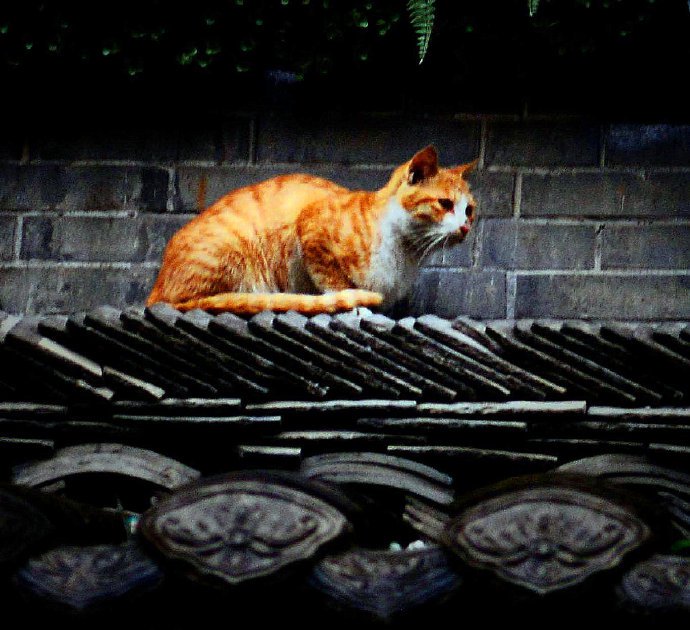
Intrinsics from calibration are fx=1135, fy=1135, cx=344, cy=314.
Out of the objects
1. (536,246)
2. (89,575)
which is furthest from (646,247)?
(89,575)

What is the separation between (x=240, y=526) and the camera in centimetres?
168

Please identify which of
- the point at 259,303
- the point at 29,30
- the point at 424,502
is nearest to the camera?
the point at 424,502

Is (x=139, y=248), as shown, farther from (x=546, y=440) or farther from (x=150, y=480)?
(x=546, y=440)

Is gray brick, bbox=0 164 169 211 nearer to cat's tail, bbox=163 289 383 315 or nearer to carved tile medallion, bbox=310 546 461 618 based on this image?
cat's tail, bbox=163 289 383 315

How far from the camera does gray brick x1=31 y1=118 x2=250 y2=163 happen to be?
337 cm

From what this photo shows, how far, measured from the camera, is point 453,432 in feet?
7.98

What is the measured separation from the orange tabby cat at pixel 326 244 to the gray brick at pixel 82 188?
505 mm

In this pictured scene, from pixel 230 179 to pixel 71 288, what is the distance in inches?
22.2

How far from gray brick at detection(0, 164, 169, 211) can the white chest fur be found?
0.84 m

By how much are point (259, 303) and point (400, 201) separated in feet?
1.46

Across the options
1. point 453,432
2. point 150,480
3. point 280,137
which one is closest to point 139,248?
point 280,137

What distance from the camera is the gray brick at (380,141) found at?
3.34m

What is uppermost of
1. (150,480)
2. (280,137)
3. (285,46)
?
(285,46)

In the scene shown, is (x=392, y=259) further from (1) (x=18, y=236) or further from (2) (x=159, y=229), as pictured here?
(1) (x=18, y=236)
